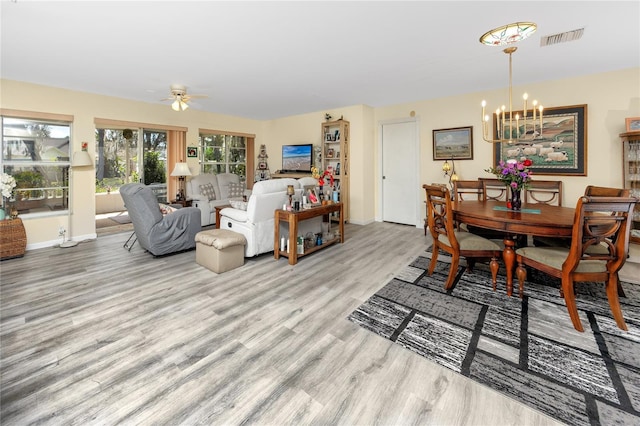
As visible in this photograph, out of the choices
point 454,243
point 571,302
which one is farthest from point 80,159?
point 571,302

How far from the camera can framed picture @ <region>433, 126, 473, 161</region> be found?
5.10 m

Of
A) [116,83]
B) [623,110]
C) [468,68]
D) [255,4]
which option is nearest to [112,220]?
[116,83]

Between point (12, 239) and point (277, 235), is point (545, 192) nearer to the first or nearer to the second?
point (277, 235)

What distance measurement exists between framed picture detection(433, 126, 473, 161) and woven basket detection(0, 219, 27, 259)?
21.9 feet

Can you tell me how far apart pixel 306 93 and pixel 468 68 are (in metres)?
2.52

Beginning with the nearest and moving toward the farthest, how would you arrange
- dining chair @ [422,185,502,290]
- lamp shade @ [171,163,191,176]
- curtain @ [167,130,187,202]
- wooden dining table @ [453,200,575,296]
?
wooden dining table @ [453,200,575,296] < dining chair @ [422,185,502,290] < lamp shade @ [171,163,191,176] < curtain @ [167,130,187,202]

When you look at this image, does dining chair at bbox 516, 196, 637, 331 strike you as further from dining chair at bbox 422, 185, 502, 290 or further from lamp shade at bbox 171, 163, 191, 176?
lamp shade at bbox 171, 163, 191, 176

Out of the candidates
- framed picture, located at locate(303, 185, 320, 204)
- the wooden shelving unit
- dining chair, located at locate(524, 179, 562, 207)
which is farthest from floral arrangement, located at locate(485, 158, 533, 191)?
the wooden shelving unit

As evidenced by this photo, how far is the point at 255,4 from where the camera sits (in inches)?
90.7

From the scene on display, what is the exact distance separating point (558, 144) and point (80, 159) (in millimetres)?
7576

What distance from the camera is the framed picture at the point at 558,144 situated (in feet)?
13.6

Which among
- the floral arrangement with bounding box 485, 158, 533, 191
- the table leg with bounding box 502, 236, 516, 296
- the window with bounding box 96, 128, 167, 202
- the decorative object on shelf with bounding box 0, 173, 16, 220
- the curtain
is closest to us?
the table leg with bounding box 502, 236, 516, 296

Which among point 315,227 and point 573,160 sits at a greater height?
point 573,160

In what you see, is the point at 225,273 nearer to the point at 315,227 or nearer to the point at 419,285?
the point at 315,227
